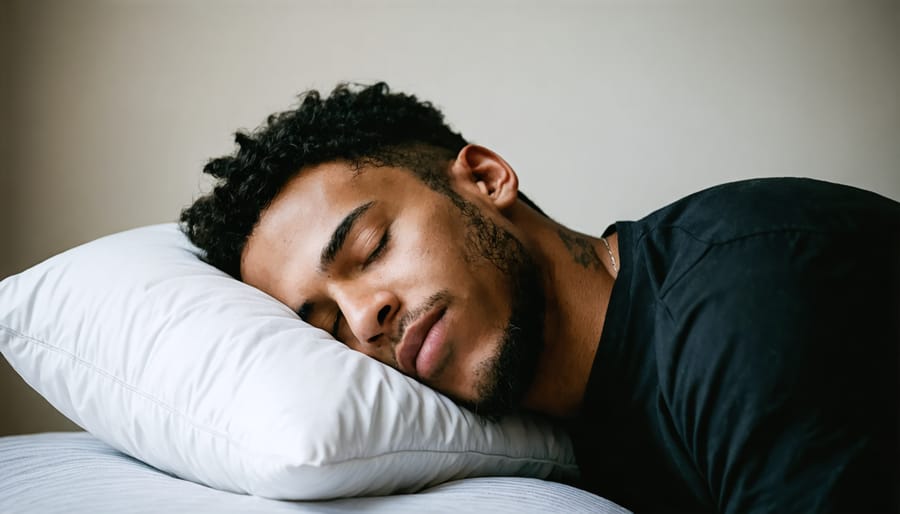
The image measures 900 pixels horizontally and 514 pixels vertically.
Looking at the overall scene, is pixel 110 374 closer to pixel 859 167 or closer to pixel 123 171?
pixel 123 171

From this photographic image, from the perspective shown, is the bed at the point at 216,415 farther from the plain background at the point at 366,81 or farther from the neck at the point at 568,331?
the plain background at the point at 366,81

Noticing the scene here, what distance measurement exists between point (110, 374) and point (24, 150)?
1.14 m

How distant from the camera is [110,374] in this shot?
0.87 m

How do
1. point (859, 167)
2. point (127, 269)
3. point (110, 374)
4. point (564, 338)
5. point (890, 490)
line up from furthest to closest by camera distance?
point (859, 167) → point (564, 338) → point (127, 269) → point (110, 374) → point (890, 490)

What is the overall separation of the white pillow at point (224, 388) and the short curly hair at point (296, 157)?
11 centimetres

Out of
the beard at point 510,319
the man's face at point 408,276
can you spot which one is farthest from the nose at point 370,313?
the beard at point 510,319

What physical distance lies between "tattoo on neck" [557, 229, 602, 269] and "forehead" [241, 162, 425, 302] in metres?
0.28

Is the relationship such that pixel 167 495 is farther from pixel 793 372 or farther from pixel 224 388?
pixel 793 372

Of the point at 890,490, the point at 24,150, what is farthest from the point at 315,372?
the point at 24,150

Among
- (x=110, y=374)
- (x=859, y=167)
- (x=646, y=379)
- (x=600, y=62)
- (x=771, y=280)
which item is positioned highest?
(x=600, y=62)

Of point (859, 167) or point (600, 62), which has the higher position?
point (600, 62)

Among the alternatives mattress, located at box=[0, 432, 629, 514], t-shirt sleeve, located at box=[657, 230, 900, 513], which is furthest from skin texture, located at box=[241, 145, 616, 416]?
t-shirt sleeve, located at box=[657, 230, 900, 513]

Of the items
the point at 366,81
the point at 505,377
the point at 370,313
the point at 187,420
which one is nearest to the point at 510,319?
the point at 505,377

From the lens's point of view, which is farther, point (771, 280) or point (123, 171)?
point (123, 171)
